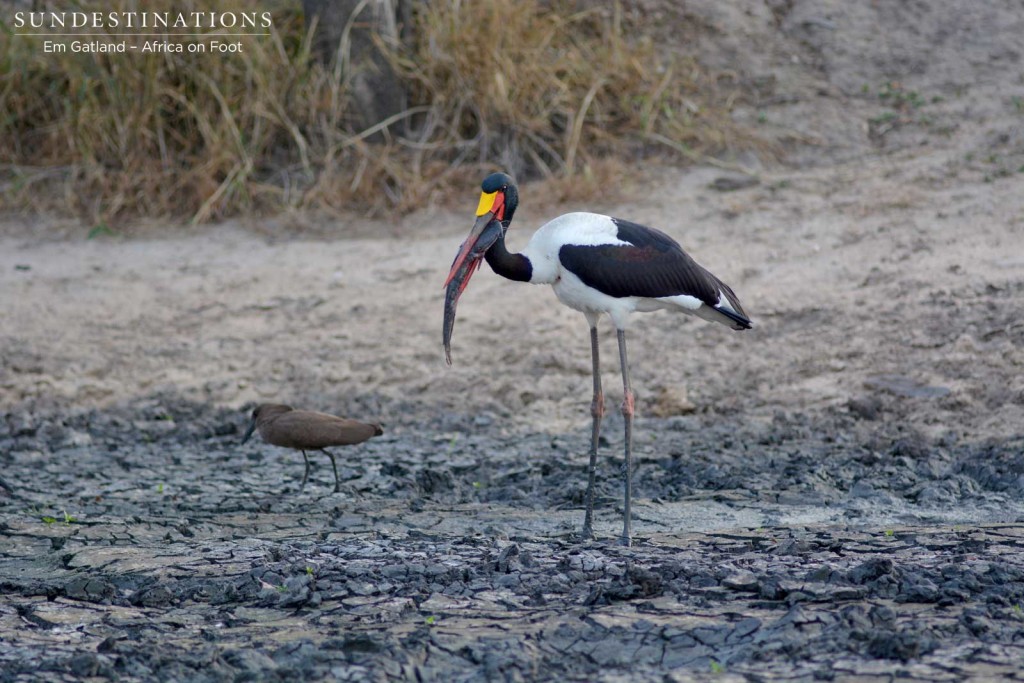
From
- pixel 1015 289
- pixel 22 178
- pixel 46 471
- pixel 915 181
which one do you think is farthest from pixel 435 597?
pixel 22 178

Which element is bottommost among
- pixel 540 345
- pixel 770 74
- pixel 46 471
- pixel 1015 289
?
pixel 46 471

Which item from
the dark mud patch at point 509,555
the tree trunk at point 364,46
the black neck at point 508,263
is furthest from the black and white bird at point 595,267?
the tree trunk at point 364,46

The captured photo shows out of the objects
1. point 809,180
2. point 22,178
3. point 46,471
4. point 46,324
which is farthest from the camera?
point 22,178

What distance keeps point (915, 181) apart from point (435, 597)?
505 centimetres

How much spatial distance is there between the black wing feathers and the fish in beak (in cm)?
29

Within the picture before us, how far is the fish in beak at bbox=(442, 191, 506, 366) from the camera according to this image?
4.80 metres

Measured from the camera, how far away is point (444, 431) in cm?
623

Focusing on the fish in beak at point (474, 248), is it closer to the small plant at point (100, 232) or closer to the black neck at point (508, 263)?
the black neck at point (508, 263)

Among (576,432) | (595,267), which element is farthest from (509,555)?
(576,432)

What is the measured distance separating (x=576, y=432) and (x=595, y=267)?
5.40ft

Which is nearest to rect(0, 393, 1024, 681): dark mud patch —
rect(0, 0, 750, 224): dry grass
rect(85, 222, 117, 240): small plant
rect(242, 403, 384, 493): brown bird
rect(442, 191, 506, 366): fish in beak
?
rect(242, 403, 384, 493): brown bird

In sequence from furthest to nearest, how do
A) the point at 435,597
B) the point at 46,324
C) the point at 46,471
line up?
the point at 46,324, the point at 46,471, the point at 435,597

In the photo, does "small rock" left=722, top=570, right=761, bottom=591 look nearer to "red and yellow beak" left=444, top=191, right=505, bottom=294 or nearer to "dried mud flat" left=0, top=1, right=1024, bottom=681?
"dried mud flat" left=0, top=1, right=1024, bottom=681

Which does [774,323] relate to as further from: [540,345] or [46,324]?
[46,324]
